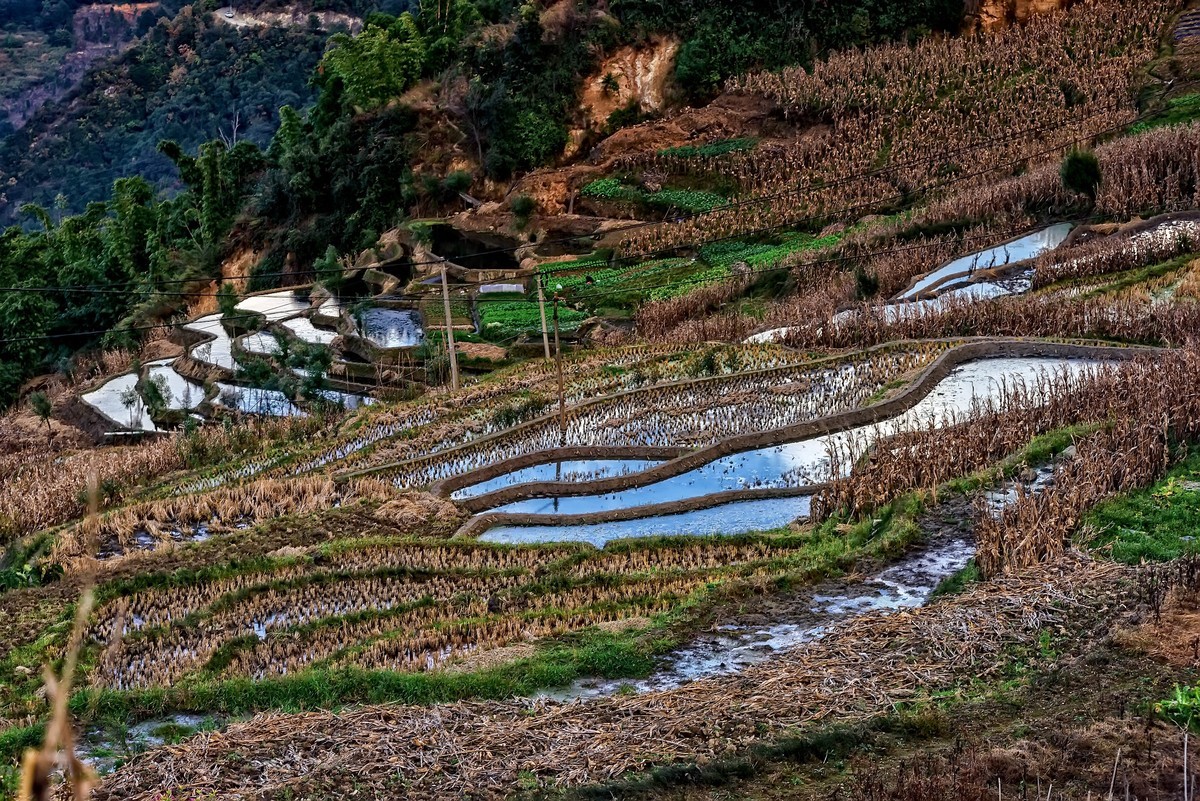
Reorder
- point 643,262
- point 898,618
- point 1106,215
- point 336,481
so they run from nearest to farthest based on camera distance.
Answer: point 898,618 → point 336,481 → point 1106,215 → point 643,262

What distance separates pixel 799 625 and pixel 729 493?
5.51 meters

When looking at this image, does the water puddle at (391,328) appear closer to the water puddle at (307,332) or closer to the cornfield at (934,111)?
the water puddle at (307,332)

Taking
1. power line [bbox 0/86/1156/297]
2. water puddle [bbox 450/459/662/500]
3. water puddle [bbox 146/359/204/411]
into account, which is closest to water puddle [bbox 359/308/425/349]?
power line [bbox 0/86/1156/297]

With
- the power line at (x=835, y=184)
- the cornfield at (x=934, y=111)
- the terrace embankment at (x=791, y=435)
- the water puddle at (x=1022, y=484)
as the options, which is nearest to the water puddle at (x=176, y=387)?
the power line at (x=835, y=184)

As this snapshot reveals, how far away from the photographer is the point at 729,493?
15906 millimetres

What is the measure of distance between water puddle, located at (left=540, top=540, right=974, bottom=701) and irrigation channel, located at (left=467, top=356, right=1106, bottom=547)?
331 cm

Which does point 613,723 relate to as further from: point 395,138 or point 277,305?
point 395,138

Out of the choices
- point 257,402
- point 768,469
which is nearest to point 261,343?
point 257,402

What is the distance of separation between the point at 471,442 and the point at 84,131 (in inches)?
2815

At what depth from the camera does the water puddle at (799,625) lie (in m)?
9.58

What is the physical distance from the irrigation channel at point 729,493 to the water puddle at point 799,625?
3.31m

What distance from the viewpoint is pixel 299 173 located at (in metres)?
45.7

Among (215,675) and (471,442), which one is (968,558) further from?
(471,442)

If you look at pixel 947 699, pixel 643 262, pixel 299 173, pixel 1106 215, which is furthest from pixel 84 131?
pixel 947 699
